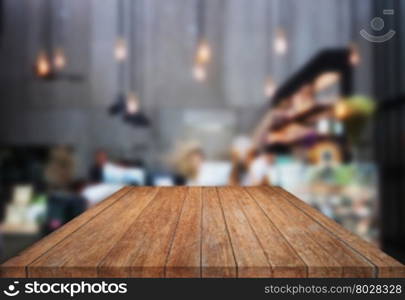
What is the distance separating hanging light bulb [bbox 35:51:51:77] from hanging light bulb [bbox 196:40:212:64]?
53.4 inches

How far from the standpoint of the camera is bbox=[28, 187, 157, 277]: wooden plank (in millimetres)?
860

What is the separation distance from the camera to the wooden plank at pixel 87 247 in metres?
0.86

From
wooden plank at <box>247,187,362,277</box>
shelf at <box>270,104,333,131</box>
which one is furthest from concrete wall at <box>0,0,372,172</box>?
wooden plank at <box>247,187,362,277</box>

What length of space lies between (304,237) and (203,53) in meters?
3.19

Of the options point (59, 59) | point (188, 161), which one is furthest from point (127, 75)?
point (188, 161)

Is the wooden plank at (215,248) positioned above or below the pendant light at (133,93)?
below

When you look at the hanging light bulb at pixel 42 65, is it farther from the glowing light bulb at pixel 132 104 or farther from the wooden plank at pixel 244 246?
the wooden plank at pixel 244 246

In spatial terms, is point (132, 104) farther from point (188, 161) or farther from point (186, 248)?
point (186, 248)

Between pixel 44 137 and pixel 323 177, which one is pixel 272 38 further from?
pixel 44 137

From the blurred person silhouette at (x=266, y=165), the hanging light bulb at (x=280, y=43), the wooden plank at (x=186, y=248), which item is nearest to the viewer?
the wooden plank at (x=186, y=248)

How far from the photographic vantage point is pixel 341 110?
3.96 metres

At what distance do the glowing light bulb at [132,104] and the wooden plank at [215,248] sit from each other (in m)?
2.66

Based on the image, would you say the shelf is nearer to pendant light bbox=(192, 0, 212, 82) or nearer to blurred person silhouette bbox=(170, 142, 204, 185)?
blurred person silhouette bbox=(170, 142, 204, 185)

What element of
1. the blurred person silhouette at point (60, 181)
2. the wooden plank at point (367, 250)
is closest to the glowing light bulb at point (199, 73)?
the blurred person silhouette at point (60, 181)
